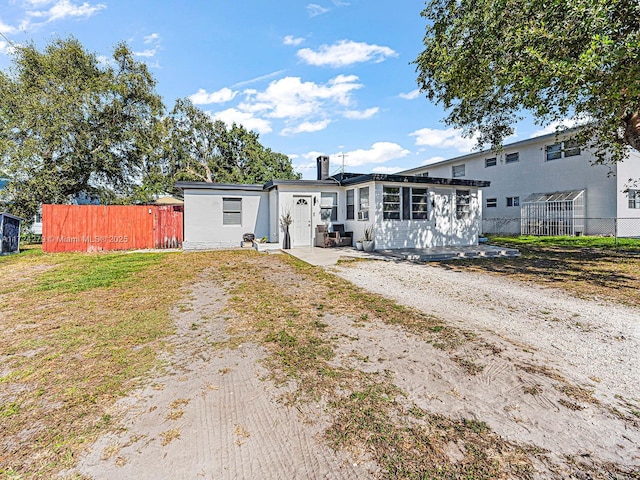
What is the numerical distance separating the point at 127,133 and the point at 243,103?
26.6ft

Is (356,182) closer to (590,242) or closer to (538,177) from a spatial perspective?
(590,242)

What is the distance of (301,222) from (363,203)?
2.64 metres

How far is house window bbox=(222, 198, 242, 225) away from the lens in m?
13.6

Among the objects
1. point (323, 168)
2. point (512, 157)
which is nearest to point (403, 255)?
point (323, 168)

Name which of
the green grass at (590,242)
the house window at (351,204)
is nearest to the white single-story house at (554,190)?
the green grass at (590,242)

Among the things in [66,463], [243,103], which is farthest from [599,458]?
[243,103]

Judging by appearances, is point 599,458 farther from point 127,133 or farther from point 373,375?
point 127,133

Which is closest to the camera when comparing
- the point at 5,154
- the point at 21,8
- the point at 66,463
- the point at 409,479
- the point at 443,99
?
the point at 409,479

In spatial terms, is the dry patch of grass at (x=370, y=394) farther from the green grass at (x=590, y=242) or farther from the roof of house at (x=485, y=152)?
the green grass at (x=590, y=242)

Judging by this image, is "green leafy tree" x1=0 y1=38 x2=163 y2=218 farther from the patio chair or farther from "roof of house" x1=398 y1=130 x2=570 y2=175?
"roof of house" x1=398 y1=130 x2=570 y2=175

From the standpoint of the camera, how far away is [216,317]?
4.33 meters

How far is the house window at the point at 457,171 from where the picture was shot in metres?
23.5

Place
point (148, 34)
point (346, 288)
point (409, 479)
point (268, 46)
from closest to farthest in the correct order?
point (409, 479) < point (346, 288) < point (148, 34) < point (268, 46)

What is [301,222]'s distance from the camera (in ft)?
42.9
